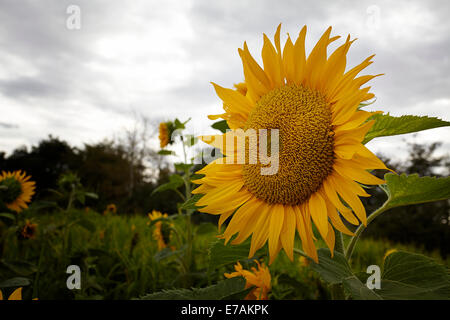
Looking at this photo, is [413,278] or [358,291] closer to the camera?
[358,291]

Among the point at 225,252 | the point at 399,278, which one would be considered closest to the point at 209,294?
the point at 225,252

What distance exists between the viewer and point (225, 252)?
3.16 feet

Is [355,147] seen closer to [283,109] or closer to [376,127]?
[376,127]

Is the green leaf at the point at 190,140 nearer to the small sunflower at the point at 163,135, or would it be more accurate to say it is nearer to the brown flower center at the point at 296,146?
the small sunflower at the point at 163,135

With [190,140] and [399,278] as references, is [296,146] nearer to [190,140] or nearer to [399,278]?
[399,278]

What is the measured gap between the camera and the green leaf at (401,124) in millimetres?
735

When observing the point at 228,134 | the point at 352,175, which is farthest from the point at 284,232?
the point at 228,134

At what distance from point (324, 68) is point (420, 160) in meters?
7.05

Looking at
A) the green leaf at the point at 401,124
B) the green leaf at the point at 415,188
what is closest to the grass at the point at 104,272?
the green leaf at the point at 415,188

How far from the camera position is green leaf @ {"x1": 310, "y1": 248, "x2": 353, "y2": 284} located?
0.74 meters

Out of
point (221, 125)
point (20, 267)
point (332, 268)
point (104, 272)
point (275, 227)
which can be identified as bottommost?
point (104, 272)

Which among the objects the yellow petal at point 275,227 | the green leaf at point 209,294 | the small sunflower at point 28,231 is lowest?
the small sunflower at point 28,231

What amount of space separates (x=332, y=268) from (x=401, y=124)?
1.46ft

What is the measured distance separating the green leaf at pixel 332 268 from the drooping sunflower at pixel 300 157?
6 cm
